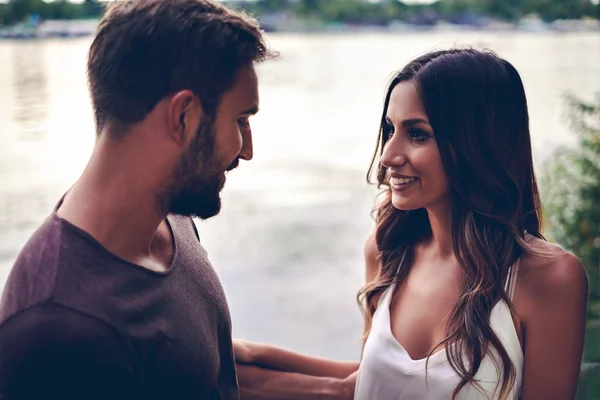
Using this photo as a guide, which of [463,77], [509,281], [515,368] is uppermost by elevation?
[463,77]

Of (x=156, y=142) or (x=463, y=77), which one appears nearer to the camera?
(x=156, y=142)

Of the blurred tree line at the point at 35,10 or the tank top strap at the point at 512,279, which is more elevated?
the blurred tree line at the point at 35,10

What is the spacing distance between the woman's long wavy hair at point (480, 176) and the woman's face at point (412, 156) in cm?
2

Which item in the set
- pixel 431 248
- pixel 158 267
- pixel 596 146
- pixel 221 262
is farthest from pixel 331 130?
pixel 158 267

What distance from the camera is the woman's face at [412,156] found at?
1630 millimetres

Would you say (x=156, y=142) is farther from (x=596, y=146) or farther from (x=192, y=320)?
(x=596, y=146)

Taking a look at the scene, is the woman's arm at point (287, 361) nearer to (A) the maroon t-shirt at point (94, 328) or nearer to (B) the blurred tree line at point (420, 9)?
(A) the maroon t-shirt at point (94, 328)

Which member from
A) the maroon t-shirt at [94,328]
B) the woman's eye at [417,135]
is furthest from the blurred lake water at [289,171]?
the maroon t-shirt at [94,328]

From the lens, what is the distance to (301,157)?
561 centimetres

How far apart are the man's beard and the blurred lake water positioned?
4.55 feet

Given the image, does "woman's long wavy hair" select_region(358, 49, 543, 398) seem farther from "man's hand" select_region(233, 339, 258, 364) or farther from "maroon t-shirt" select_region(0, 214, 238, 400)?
"maroon t-shirt" select_region(0, 214, 238, 400)

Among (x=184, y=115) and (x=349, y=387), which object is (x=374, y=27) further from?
(x=184, y=115)

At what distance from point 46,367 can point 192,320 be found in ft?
A: 0.96

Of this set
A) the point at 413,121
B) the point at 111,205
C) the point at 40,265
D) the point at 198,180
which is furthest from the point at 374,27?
the point at 40,265
